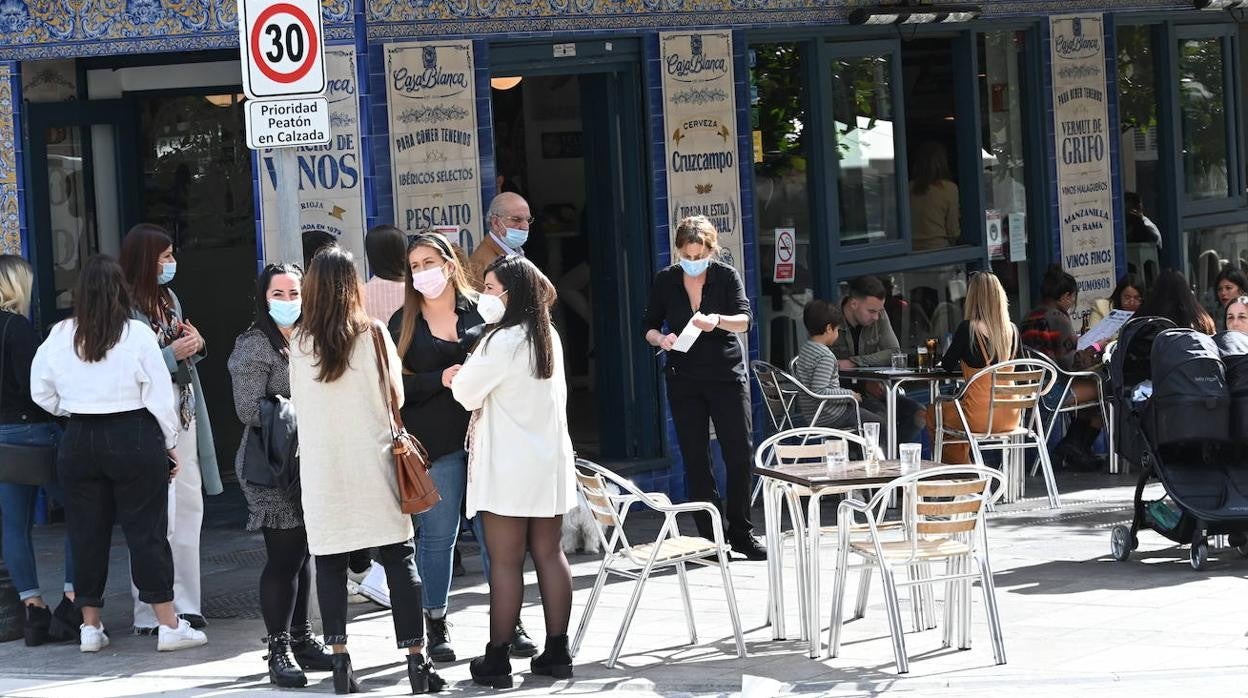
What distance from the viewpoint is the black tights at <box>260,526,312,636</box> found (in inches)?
318

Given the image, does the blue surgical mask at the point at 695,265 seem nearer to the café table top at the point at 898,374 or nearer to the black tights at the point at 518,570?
the café table top at the point at 898,374

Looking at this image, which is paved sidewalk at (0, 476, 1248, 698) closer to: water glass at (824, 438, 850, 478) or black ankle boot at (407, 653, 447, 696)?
black ankle boot at (407, 653, 447, 696)

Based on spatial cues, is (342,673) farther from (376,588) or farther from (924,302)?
(924,302)

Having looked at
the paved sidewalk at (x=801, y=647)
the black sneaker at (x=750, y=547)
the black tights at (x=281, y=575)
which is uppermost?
the black tights at (x=281, y=575)

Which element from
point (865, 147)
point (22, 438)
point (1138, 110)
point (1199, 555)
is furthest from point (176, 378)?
point (1138, 110)

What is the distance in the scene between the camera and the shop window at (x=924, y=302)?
1401cm

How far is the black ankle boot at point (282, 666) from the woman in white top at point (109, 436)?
37.2 inches

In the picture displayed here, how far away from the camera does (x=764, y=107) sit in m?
13.2

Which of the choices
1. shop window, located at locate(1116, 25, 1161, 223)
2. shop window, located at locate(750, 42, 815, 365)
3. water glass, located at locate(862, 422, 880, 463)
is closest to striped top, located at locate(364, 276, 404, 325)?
water glass, located at locate(862, 422, 880, 463)

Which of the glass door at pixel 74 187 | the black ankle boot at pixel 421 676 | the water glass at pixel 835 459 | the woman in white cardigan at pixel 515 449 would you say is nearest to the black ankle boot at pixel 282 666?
the black ankle boot at pixel 421 676

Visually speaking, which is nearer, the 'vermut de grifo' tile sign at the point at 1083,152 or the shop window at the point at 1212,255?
the 'vermut de grifo' tile sign at the point at 1083,152

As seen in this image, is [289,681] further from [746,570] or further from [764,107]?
[764,107]

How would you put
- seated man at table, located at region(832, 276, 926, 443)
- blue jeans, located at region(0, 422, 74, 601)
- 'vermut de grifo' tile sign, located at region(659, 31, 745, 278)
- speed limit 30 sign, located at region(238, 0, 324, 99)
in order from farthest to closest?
1. seated man at table, located at region(832, 276, 926, 443)
2. 'vermut de grifo' tile sign, located at region(659, 31, 745, 278)
3. blue jeans, located at region(0, 422, 74, 601)
4. speed limit 30 sign, located at region(238, 0, 324, 99)

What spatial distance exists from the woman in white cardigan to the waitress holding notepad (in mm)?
2738
